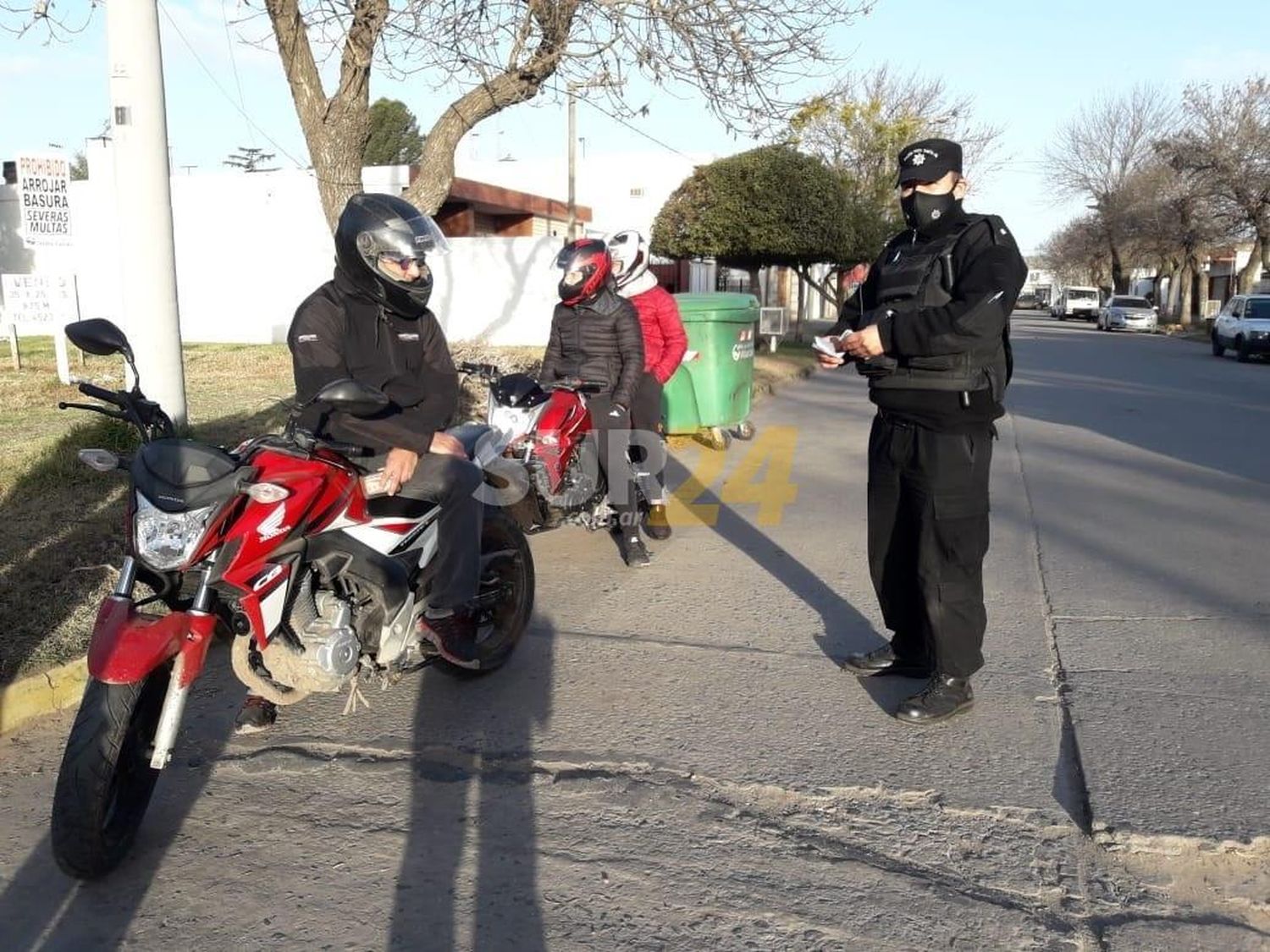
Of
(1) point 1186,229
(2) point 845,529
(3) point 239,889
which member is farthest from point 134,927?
(1) point 1186,229

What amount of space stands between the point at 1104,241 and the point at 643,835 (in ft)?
226

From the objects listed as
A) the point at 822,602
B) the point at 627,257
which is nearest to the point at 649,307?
the point at 627,257

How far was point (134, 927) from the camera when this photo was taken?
2852mm

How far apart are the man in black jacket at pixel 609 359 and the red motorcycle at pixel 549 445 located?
70 millimetres

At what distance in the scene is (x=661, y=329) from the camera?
7711 mm

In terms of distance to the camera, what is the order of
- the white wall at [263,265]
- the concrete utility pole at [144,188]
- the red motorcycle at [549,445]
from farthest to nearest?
the white wall at [263,265]
the concrete utility pole at [144,188]
the red motorcycle at [549,445]

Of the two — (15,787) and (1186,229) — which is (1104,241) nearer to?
(1186,229)

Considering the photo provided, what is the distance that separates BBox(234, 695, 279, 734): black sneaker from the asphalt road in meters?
0.07

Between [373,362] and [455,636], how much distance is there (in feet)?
3.60

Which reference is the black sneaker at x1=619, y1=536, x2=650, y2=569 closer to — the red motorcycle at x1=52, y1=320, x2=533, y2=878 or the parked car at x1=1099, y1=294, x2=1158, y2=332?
the red motorcycle at x1=52, y1=320, x2=533, y2=878

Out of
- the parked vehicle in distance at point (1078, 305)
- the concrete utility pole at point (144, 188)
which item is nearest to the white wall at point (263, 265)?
the concrete utility pole at point (144, 188)

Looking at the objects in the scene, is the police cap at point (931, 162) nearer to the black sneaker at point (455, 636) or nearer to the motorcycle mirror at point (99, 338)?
the black sneaker at point (455, 636)

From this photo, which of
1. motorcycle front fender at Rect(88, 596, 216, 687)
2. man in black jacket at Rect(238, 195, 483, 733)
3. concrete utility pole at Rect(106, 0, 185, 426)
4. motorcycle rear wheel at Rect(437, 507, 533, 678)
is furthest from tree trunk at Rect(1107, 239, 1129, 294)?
motorcycle front fender at Rect(88, 596, 216, 687)

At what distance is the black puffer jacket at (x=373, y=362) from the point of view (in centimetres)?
379
